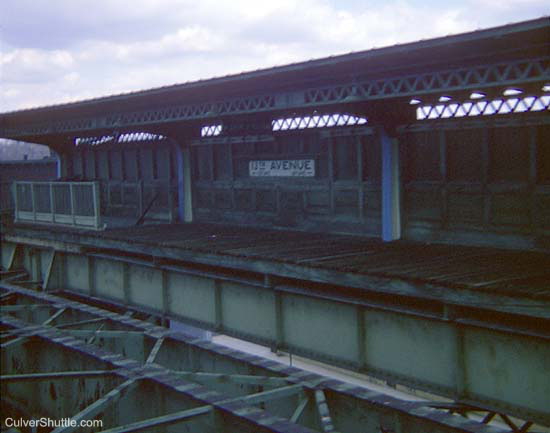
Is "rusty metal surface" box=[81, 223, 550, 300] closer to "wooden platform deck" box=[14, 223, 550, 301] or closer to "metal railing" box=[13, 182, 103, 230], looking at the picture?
"wooden platform deck" box=[14, 223, 550, 301]

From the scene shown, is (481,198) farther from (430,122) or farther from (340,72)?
(340,72)

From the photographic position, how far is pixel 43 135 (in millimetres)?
24688

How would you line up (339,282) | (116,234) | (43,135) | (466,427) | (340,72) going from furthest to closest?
(43,135), (116,234), (340,72), (339,282), (466,427)

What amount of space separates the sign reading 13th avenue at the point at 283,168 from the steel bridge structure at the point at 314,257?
0.09 meters

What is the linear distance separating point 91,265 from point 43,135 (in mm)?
9008

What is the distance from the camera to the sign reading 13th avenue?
645 inches

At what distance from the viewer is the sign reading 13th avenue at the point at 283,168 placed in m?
16.4

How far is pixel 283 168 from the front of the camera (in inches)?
673

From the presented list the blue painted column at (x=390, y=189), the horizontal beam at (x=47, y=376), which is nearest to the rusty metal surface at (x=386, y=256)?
the blue painted column at (x=390, y=189)

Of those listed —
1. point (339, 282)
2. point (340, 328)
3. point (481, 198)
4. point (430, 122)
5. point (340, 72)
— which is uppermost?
point (340, 72)

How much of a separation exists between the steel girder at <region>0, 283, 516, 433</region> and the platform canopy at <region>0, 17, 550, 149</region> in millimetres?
5623

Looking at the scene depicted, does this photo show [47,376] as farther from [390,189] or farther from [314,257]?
[390,189]

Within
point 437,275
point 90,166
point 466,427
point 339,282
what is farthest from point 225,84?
point 90,166

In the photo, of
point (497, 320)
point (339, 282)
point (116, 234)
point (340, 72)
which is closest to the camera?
point (497, 320)
